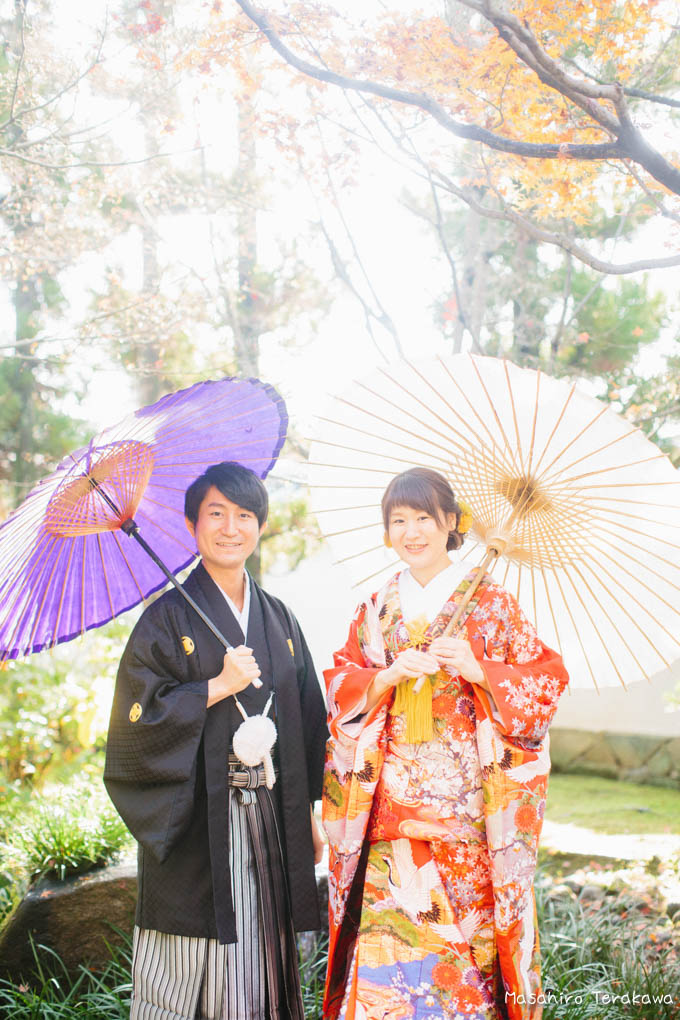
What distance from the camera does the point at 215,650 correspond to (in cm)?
289

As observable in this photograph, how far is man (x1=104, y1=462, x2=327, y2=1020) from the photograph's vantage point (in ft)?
8.93

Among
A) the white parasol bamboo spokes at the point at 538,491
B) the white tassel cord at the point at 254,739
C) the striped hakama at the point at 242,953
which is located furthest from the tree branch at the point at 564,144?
the striped hakama at the point at 242,953

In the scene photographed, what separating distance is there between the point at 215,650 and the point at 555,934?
2440 mm

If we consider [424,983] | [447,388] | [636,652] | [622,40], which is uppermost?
[622,40]

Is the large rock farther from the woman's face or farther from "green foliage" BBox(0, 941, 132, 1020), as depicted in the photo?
the woman's face

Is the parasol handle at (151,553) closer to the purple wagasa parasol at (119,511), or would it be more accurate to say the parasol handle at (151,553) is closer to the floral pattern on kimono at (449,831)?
the purple wagasa parasol at (119,511)

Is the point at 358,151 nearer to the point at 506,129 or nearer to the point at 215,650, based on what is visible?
the point at 506,129

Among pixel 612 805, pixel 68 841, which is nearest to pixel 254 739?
pixel 68 841

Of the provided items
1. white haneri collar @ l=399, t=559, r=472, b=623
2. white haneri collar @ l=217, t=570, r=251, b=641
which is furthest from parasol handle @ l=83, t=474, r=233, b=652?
white haneri collar @ l=399, t=559, r=472, b=623

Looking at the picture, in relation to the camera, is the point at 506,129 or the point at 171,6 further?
the point at 171,6

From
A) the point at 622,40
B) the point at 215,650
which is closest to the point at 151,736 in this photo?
the point at 215,650

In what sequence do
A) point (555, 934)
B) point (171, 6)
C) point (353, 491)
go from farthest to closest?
point (171, 6) → point (555, 934) → point (353, 491)

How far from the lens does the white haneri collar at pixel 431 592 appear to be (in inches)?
111

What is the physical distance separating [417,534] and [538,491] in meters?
0.43
